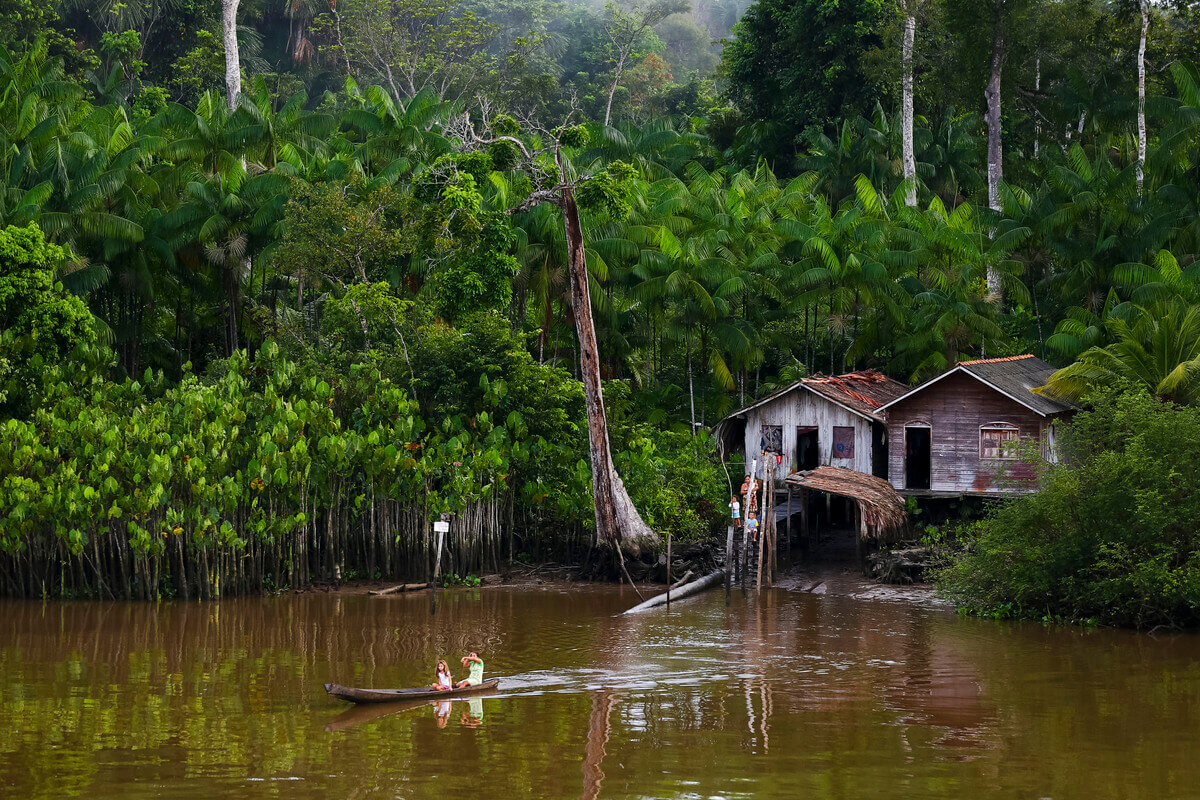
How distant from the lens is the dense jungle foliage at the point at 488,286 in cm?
2320

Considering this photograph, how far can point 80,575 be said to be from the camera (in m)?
22.4

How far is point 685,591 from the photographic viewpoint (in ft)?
77.4

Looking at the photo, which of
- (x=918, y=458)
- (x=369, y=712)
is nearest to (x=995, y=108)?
(x=918, y=458)

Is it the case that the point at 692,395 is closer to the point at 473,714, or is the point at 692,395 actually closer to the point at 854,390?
the point at 854,390

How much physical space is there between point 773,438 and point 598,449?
4119mm

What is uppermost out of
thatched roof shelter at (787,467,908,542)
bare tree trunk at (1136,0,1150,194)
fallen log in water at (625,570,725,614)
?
bare tree trunk at (1136,0,1150,194)

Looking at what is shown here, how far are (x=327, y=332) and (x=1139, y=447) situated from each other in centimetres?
1632

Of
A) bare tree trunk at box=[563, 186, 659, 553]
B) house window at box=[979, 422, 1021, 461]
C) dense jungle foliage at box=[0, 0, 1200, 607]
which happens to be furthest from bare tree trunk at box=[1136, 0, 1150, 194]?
bare tree trunk at box=[563, 186, 659, 553]

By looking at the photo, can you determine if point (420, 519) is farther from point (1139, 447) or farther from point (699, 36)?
point (699, 36)

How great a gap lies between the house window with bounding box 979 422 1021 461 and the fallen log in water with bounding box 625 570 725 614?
5.48 metres

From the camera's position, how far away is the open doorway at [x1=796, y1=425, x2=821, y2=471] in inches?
1056

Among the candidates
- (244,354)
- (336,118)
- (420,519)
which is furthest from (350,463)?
(336,118)

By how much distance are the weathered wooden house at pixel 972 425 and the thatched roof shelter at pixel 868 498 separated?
3.16 feet

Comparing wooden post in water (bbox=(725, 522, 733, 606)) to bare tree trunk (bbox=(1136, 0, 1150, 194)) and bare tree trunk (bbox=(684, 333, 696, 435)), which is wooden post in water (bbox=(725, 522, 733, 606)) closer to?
bare tree trunk (bbox=(684, 333, 696, 435))
